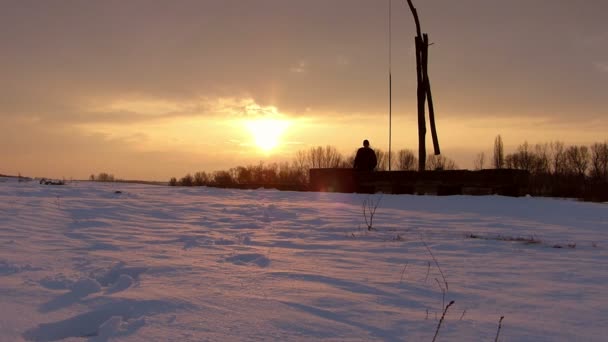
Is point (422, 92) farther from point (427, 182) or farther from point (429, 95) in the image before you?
point (427, 182)

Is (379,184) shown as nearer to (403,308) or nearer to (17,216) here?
(17,216)

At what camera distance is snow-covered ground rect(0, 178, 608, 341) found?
2.46m

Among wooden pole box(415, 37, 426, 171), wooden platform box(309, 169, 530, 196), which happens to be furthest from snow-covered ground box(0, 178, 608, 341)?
wooden pole box(415, 37, 426, 171)

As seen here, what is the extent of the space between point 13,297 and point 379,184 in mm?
10781

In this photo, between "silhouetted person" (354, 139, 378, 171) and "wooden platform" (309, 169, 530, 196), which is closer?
"wooden platform" (309, 169, 530, 196)

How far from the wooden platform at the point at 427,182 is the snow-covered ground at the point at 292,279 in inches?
170

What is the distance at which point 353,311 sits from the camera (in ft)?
8.97

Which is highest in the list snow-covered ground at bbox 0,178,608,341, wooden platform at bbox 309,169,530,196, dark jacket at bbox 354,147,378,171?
dark jacket at bbox 354,147,378,171

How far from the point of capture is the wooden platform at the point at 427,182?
37.0ft

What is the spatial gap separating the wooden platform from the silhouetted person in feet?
2.70

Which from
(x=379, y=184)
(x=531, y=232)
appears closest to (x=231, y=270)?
(x=531, y=232)

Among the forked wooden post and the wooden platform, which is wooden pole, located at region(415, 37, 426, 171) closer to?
the forked wooden post

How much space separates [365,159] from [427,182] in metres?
2.48

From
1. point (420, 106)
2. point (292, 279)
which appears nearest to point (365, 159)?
point (420, 106)
